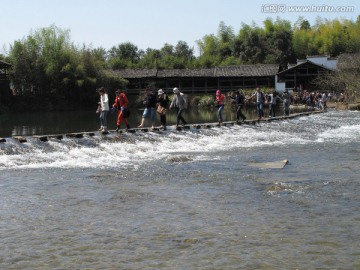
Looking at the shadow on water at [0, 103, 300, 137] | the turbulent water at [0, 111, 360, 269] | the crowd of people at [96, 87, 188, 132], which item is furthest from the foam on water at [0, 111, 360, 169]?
the shadow on water at [0, 103, 300, 137]

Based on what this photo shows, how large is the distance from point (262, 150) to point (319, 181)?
605 centimetres

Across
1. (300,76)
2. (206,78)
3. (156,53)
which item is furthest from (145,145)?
(156,53)

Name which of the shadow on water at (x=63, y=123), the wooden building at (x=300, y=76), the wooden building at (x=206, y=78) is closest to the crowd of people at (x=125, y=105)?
the shadow on water at (x=63, y=123)

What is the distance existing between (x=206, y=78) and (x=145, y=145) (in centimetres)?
5478

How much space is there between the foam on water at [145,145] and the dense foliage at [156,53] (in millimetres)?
43151

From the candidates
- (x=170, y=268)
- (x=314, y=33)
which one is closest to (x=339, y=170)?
(x=170, y=268)

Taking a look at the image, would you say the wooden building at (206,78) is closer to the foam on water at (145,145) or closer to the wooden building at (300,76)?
the wooden building at (300,76)

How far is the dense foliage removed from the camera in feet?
207

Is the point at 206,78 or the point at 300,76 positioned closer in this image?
the point at 300,76

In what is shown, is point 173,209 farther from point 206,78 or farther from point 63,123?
point 206,78

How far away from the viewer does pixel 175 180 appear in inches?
425

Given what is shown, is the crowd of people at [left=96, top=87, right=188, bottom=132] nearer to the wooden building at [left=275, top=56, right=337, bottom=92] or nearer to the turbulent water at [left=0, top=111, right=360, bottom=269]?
the turbulent water at [left=0, top=111, right=360, bottom=269]

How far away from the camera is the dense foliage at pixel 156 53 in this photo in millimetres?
63062

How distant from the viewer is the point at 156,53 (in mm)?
102625
